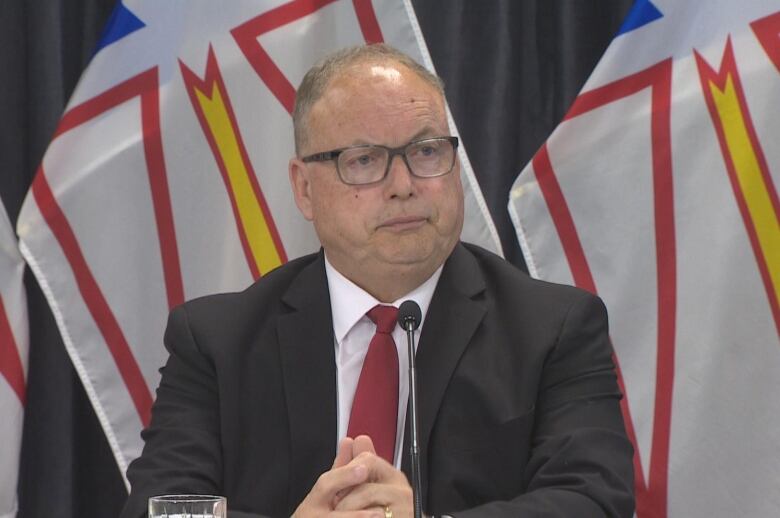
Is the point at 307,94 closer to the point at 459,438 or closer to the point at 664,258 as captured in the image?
the point at 459,438

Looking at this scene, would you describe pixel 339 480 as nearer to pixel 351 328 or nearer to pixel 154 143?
pixel 351 328

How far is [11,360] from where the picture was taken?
3518 mm

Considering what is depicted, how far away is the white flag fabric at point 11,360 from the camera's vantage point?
3490 mm

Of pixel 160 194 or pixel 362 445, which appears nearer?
pixel 362 445

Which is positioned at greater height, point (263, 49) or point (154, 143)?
point (263, 49)

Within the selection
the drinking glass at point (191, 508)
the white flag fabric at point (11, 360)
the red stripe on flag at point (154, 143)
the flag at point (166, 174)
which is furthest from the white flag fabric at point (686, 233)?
the drinking glass at point (191, 508)

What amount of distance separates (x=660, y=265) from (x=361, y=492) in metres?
1.32

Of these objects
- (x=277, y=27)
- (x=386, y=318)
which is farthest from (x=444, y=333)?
(x=277, y=27)

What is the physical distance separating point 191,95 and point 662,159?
128 centimetres

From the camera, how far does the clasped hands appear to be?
226 cm

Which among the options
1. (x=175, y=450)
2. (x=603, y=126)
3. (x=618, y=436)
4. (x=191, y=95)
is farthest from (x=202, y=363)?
(x=603, y=126)

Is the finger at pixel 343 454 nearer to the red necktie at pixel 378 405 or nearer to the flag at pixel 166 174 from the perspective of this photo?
the red necktie at pixel 378 405

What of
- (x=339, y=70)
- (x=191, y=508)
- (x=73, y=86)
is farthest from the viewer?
(x=73, y=86)

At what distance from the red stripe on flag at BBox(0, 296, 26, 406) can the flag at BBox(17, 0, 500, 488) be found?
0.44ft
